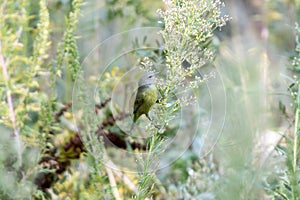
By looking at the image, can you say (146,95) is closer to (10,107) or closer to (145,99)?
(145,99)

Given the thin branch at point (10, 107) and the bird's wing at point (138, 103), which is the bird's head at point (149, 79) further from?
the thin branch at point (10, 107)

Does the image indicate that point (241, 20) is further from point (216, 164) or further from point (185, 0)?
point (185, 0)

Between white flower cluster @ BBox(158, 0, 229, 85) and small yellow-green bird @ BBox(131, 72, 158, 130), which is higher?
white flower cluster @ BBox(158, 0, 229, 85)

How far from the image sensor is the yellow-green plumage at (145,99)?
0.86m

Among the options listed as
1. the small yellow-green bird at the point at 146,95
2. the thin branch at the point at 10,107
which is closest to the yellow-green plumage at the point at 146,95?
the small yellow-green bird at the point at 146,95

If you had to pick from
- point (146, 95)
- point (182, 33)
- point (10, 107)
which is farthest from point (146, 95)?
point (10, 107)

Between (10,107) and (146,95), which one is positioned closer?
(146,95)

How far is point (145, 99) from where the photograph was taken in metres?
0.89

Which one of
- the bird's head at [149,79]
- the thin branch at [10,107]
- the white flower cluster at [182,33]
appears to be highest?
the white flower cluster at [182,33]

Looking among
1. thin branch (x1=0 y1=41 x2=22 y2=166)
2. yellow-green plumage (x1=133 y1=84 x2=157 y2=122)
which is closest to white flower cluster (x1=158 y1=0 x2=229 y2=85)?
yellow-green plumage (x1=133 y1=84 x2=157 y2=122)

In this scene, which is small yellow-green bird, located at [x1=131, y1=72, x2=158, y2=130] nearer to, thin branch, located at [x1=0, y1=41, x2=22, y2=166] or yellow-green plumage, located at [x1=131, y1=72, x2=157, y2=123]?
yellow-green plumage, located at [x1=131, y1=72, x2=157, y2=123]

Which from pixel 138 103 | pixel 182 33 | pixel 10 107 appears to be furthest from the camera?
pixel 10 107

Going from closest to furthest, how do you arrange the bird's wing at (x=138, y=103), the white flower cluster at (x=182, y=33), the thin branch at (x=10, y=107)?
1. the white flower cluster at (x=182, y=33)
2. the bird's wing at (x=138, y=103)
3. the thin branch at (x=10, y=107)

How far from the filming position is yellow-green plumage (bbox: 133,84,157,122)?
2.84 feet
